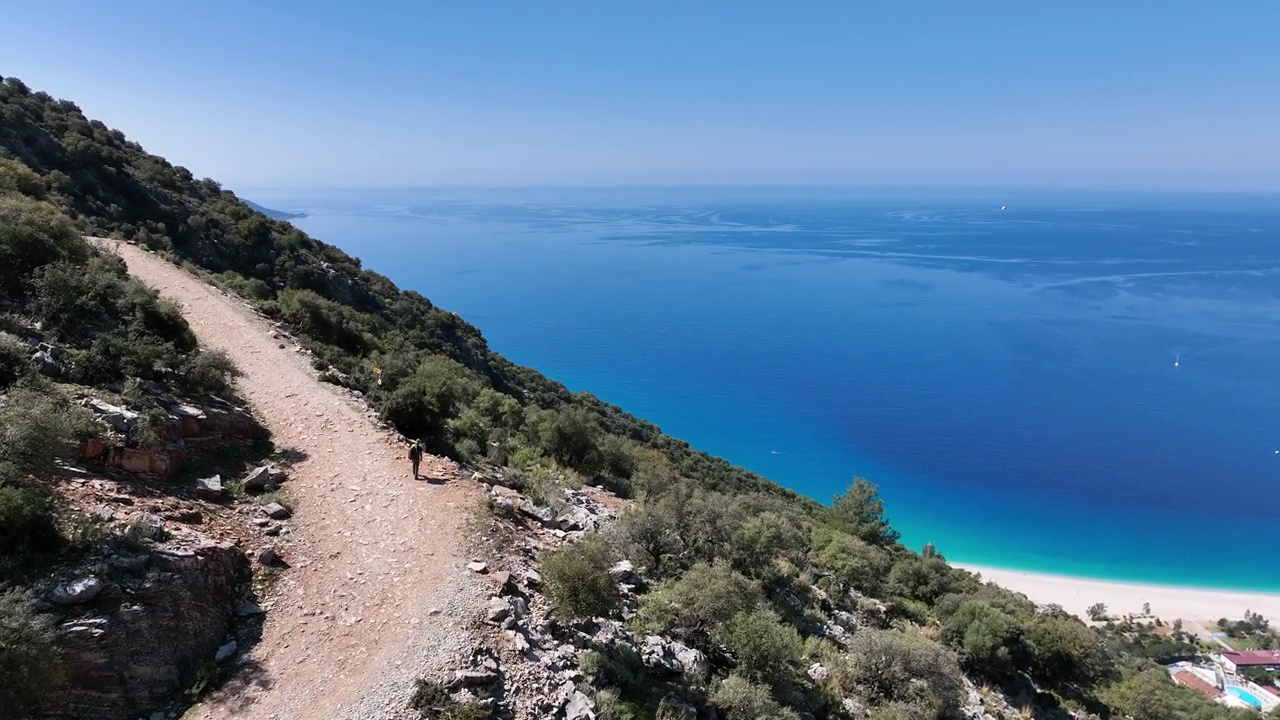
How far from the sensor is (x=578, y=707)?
7496mm

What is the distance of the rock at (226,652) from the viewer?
7480mm

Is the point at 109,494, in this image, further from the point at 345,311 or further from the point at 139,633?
the point at 345,311

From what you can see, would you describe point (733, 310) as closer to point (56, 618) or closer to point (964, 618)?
point (964, 618)

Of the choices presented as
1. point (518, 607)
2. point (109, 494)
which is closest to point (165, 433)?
point (109, 494)

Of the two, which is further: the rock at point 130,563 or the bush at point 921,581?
the bush at point 921,581

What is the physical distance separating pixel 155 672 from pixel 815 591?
13.2 meters

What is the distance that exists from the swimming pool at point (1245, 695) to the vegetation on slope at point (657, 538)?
7.41 meters

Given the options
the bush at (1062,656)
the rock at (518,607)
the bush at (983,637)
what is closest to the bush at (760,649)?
the rock at (518,607)

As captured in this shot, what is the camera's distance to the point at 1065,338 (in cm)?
8269

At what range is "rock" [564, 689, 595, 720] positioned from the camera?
290 inches

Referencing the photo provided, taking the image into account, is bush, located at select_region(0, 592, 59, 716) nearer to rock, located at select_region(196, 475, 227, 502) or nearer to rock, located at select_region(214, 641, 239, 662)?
rock, located at select_region(214, 641, 239, 662)

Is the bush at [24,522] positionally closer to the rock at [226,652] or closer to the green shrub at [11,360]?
the rock at [226,652]

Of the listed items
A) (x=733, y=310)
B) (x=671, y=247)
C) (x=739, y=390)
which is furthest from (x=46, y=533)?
(x=671, y=247)

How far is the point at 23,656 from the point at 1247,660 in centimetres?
4561
